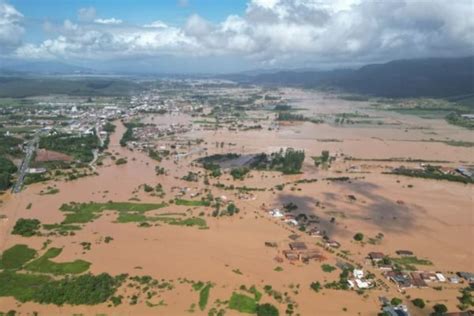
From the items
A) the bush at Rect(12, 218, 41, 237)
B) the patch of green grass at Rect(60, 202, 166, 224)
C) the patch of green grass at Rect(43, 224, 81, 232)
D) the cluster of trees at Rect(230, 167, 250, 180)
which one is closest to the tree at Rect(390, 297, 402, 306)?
the patch of green grass at Rect(60, 202, 166, 224)

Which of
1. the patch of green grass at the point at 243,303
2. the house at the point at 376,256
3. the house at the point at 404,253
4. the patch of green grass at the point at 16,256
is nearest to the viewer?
the patch of green grass at the point at 243,303

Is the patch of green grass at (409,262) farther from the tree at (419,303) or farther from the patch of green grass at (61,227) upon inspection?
the patch of green grass at (61,227)

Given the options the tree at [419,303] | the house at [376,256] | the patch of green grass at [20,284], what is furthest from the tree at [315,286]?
the patch of green grass at [20,284]

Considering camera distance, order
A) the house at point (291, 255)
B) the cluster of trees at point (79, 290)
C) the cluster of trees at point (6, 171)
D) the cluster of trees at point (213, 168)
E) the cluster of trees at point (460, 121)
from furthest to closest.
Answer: the cluster of trees at point (460, 121) < the cluster of trees at point (213, 168) < the cluster of trees at point (6, 171) < the house at point (291, 255) < the cluster of trees at point (79, 290)

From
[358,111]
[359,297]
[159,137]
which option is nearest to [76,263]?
[359,297]

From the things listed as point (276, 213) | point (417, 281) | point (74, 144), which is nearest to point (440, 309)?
point (417, 281)

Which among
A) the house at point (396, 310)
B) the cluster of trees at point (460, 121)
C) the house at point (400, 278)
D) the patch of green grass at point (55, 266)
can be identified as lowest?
the patch of green grass at point (55, 266)

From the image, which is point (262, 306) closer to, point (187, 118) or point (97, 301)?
point (97, 301)
